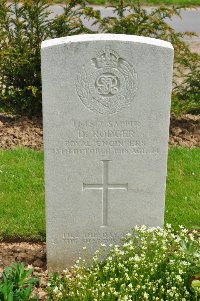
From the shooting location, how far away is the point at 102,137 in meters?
4.30

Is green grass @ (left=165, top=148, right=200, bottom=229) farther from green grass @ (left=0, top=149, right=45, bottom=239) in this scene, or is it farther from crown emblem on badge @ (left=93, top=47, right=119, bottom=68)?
crown emblem on badge @ (left=93, top=47, right=119, bottom=68)

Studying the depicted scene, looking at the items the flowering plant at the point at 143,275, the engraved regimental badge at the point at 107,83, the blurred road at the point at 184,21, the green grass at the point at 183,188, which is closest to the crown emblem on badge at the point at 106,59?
the engraved regimental badge at the point at 107,83

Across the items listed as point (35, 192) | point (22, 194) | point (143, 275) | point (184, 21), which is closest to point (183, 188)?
point (35, 192)

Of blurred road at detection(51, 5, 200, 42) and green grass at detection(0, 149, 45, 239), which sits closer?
green grass at detection(0, 149, 45, 239)

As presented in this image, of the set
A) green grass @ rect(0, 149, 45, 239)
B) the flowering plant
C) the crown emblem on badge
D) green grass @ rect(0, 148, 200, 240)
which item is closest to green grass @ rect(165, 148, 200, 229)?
green grass @ rect(0, 148, 200, 240)

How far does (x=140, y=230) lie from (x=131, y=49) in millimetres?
1343

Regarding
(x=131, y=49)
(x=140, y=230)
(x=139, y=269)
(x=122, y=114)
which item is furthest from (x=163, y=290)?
(x=131, y=49)

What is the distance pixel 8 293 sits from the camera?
3.92 m

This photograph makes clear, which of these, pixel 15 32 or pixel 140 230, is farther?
pixel 15 32

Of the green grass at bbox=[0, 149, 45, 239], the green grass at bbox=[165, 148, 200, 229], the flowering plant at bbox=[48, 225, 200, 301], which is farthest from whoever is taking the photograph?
the green grass at bbox=[165, 148, 200, 229]

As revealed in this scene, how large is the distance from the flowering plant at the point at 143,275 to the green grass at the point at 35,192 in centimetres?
94

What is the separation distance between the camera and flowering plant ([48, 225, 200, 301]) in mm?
4027

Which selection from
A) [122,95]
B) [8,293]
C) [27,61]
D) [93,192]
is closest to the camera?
[8,293]

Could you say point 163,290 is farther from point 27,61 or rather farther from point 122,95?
point 27,61
